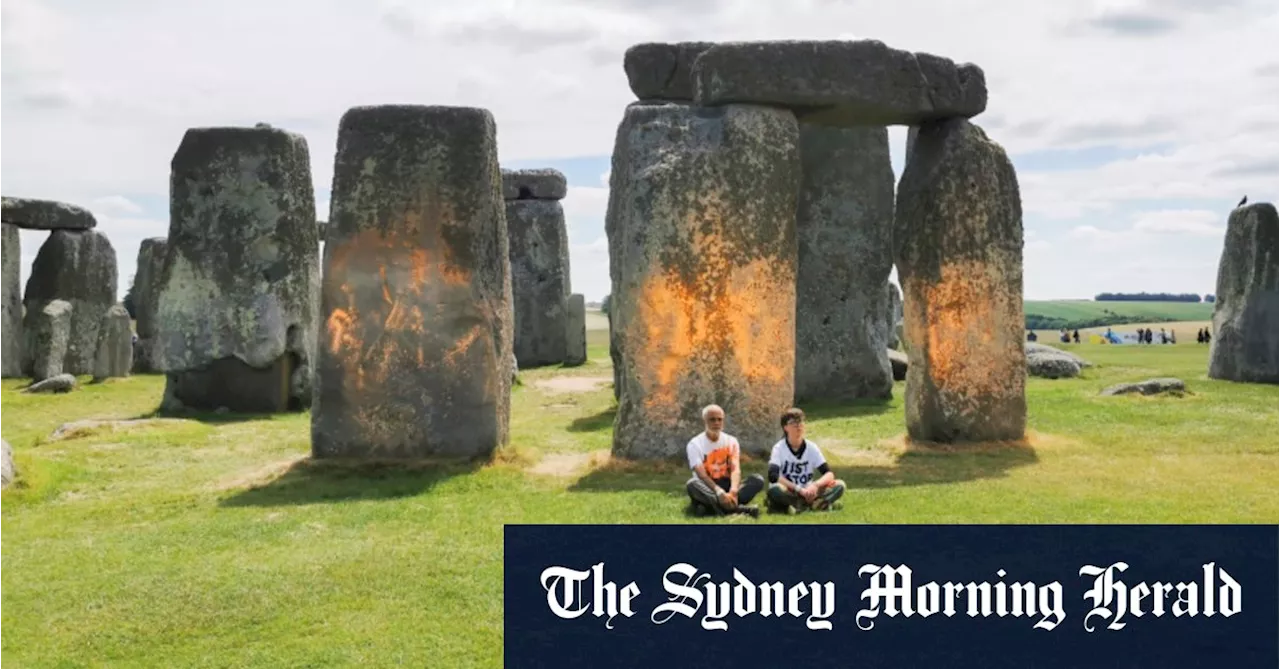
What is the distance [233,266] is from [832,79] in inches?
377

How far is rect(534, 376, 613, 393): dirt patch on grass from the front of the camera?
2304 centimetres

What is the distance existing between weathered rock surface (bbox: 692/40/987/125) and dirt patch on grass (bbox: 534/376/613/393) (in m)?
10.3

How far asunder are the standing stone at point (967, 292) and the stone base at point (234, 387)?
30.5 ft

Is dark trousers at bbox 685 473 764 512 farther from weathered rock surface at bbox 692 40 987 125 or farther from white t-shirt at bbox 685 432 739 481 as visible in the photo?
weathered rock surface at bbox 692 40 987 125

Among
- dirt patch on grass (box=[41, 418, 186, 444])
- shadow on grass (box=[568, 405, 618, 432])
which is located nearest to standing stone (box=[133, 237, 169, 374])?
dirt patch on grass (box=[41, 418, 186, 444])

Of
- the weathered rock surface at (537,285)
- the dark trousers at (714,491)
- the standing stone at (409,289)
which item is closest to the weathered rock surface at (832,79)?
the standing stone at (409,289)

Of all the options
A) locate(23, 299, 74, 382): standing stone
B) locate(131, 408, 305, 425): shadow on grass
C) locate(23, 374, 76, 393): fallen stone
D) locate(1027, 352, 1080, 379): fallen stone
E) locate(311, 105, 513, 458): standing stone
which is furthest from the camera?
locate(23, 299, 74, 382): standing stone

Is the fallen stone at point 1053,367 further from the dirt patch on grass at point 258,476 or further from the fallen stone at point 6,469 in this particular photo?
the fallen stone at point 6,469

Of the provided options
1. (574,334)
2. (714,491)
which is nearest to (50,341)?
(574,334)

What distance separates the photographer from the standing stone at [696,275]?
12.3 metres

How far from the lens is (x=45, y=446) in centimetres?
1487

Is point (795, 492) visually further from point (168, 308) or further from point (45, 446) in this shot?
point (168, 308)

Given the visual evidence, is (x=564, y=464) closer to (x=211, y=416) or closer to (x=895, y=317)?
(x=211, y=416)

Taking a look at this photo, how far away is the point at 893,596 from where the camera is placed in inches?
297
